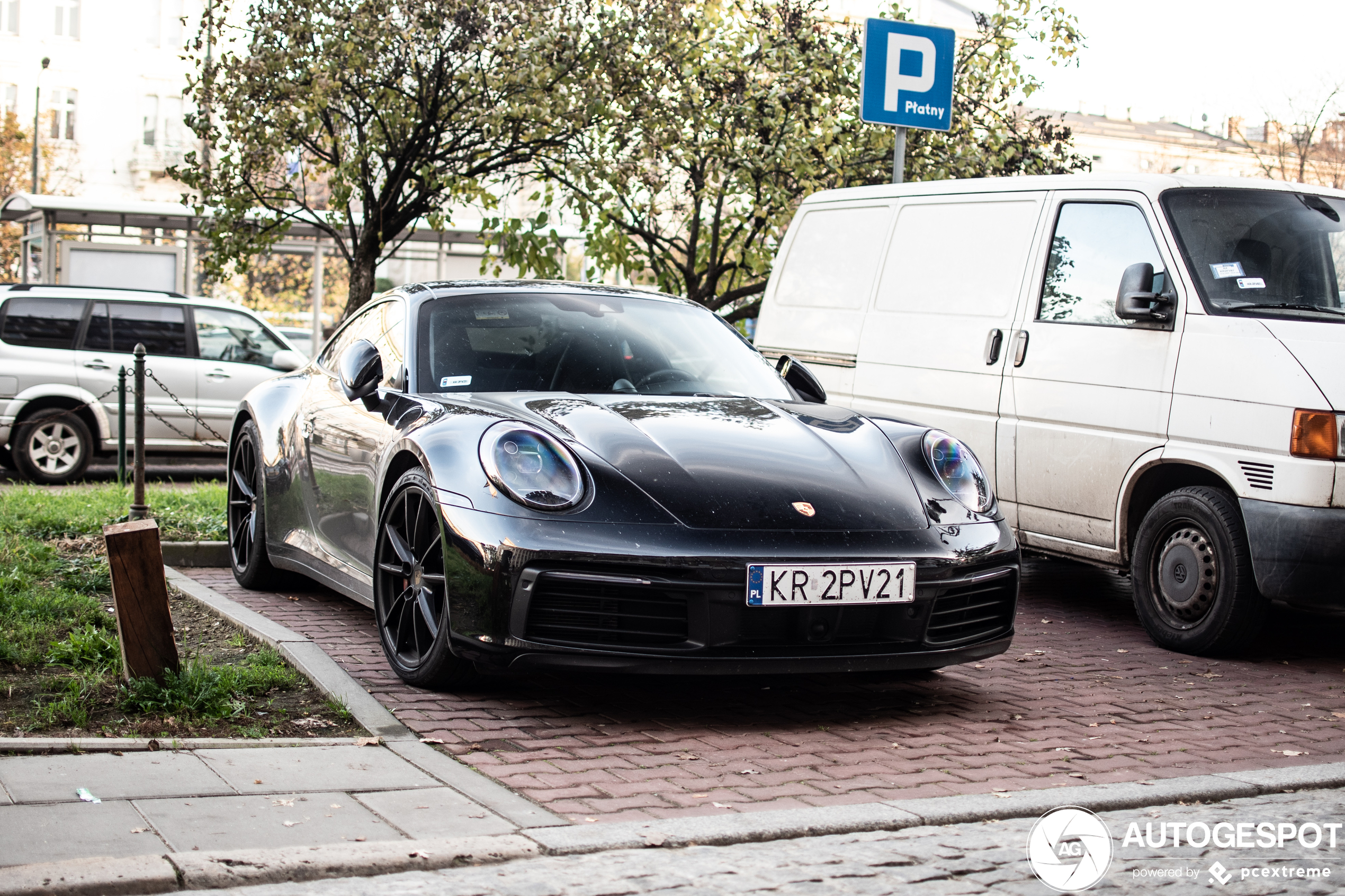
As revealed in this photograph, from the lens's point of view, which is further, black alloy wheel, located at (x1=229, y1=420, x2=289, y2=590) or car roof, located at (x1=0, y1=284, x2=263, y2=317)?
car roof, located at (x1=0, y1=284, x2=263, y2=317)

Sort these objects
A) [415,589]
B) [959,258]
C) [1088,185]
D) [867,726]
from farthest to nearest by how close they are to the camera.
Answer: [959,258], [1088,185], [415,589], [867,726]

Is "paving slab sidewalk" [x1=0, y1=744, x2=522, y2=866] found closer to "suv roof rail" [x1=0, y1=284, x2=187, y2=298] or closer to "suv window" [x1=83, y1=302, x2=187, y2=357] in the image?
"suv window" [x1=83, y1=302, x2=187, y2=357]

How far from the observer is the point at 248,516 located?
729 centimetres

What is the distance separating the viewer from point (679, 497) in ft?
15.0

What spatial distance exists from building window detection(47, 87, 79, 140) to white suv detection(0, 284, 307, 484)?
160 feet

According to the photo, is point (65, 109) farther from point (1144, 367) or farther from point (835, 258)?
point (1144, 367)

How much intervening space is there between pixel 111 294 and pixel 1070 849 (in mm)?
11909

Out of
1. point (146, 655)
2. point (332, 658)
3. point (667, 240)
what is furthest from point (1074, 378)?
point (667, 240)

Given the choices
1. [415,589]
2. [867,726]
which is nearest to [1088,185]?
[867,726]

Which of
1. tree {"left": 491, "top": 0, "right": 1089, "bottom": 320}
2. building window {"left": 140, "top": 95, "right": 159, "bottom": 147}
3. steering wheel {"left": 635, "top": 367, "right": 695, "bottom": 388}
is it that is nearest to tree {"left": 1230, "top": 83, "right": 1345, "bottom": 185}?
tree {"left": 491, "top": 0, "right": 1089, "bottom": 320}

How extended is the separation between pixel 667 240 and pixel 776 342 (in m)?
5.06

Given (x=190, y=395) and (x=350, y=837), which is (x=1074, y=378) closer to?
(x=350, y=837)

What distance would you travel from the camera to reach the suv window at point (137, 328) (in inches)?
527

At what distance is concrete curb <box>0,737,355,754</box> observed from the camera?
13.0 ft
